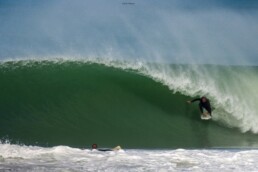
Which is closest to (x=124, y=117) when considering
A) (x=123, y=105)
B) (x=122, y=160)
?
(x=123, y=105)

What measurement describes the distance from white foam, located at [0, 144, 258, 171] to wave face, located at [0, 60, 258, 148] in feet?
4.41

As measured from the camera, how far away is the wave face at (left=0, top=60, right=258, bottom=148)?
40.3ft

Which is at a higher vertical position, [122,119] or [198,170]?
[122,119]

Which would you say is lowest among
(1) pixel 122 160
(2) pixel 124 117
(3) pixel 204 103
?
(1) pixel 122 160

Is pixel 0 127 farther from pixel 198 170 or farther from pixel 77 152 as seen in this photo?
pixel 198 170

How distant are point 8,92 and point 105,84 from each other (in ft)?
8.52

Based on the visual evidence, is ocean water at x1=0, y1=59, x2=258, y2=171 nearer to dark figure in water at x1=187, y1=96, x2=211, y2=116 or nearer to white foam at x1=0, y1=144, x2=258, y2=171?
white foam at x1=0, y1=144, x2=258, y2=171

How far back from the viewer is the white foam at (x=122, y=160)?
30.1ft

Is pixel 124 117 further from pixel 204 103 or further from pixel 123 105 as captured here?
pixel 204 103

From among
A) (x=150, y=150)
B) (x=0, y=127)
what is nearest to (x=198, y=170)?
(x=150, y=150)

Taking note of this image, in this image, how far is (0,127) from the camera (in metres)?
12.4

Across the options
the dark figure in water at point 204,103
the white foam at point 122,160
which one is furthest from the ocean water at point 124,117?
the dark figure in water at point 204,103

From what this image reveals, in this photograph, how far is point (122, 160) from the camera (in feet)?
32.2

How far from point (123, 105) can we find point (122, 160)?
418 cm
